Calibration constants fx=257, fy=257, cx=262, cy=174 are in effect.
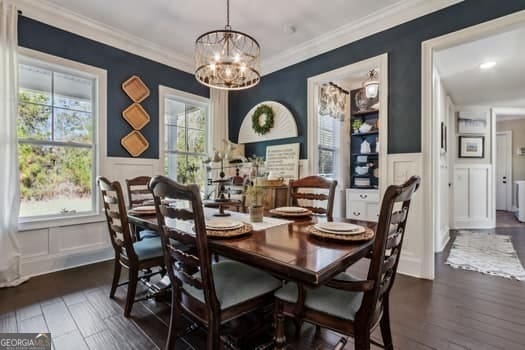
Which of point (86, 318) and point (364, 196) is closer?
point (86, 318)

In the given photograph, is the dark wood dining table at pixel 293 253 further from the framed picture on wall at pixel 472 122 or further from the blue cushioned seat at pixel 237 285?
the framed picture on wall at pixel 472 122

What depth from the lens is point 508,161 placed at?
7055 mm

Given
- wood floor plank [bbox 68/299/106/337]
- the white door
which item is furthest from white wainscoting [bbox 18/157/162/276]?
the white door

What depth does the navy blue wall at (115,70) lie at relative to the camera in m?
2.81

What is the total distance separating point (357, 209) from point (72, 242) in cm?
406

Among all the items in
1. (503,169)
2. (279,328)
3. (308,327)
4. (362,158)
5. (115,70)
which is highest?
(115,70)

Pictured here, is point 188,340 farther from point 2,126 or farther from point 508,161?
point 508,161

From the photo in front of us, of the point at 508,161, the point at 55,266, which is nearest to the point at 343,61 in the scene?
the point at 55,266

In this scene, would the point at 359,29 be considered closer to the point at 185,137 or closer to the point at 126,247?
the point at 185,137

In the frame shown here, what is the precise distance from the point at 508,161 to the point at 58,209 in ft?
32.9

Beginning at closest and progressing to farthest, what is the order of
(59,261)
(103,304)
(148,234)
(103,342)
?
(103,342) < (103,304) < (148,234) < (59,261)

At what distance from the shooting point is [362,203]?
4.29 meters

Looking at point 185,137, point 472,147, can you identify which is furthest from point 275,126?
point 472,147

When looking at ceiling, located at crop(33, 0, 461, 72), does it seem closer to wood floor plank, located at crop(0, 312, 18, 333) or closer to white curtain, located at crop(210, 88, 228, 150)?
white curtain, located at crop(210, 88, 228, 150)
